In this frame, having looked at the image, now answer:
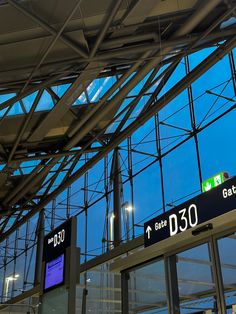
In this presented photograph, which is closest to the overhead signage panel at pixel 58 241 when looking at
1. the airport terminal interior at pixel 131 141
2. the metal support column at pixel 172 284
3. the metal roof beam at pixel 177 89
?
the airport terminal interior at pixel 131 141

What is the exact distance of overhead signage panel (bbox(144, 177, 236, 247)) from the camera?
5746 mm

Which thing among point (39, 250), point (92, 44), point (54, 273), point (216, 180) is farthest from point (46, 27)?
point (39, 250)

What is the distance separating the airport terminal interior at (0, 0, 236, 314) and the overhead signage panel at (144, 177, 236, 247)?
0.02 meters

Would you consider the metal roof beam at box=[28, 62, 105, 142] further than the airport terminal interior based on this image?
Yes

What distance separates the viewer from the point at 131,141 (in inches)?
650

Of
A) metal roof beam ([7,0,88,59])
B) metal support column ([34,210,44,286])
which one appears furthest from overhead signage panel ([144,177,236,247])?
metal support column ([34,210,44,286])

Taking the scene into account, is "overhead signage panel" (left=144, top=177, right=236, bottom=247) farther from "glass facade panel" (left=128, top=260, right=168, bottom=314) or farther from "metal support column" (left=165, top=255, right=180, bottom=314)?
"glass facade panel" (left=128, top=260, right=168, bottom=314)

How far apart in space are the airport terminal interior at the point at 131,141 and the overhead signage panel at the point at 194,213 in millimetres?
19

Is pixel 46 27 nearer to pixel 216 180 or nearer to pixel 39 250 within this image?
pixel 216 180

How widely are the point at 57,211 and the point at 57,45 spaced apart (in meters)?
13.7

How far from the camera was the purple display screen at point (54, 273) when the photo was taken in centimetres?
728

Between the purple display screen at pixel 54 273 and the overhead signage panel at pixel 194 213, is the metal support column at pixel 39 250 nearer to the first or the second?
the purple display screen at pixel 54 273

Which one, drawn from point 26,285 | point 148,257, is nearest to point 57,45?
point 148,257

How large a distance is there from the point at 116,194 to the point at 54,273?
8.49m
